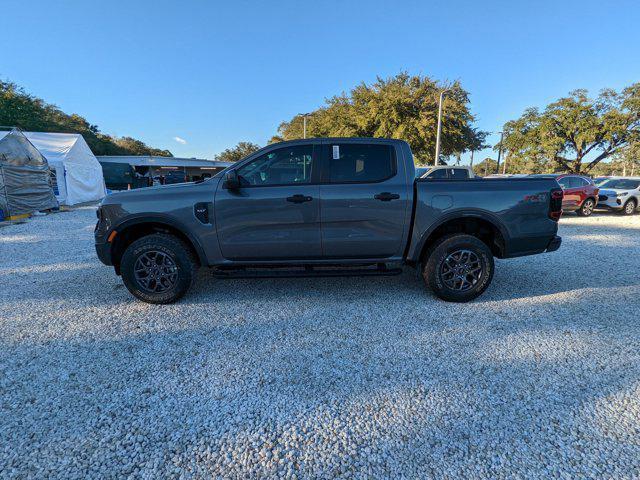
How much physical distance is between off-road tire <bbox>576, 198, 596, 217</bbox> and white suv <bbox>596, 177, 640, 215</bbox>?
→ 38.4 inches

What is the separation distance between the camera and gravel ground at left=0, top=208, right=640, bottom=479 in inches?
69.8

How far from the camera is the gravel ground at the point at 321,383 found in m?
1.77

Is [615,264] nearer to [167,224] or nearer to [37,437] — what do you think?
[167,224]

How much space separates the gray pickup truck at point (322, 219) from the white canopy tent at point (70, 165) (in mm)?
16347

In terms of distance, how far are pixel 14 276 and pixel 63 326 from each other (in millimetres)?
2738

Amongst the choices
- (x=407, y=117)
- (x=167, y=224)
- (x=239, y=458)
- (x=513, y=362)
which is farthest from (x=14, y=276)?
(x=407, y=117)

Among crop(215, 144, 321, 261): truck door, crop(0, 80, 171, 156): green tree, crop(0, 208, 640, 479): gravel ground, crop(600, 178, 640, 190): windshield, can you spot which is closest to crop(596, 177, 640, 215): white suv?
crop(600, 178, 640, 190): windshield

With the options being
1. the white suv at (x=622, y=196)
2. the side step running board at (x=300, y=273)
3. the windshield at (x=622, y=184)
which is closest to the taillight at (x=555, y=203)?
the side step running board at (x=300, y=273)

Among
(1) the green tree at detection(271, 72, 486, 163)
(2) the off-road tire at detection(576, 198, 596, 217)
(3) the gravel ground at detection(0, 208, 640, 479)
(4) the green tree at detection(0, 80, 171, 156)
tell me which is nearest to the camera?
(3) the gravel ground at detection(0, 208, 640, 479)

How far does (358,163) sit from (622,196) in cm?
1456

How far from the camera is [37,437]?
1917 mm

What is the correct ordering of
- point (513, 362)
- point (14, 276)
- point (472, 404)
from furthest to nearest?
1. point (14, 276)
2. point (513, 362)
3. point (472, 404)

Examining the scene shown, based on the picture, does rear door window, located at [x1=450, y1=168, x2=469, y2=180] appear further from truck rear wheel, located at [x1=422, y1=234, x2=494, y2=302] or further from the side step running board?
the side step running board

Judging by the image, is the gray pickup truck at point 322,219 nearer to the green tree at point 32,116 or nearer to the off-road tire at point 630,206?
the off-road tire at point 630,206
